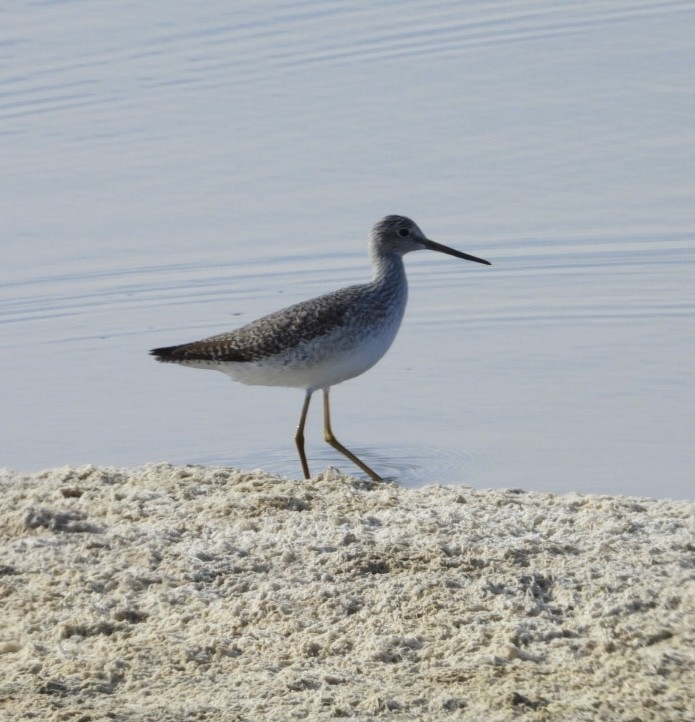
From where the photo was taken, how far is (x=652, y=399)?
29.6 feet

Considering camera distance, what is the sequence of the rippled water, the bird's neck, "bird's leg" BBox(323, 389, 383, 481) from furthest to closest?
the rippled water → the bird's neck → "bird's leg" BBox(323, 389, 383, 481)

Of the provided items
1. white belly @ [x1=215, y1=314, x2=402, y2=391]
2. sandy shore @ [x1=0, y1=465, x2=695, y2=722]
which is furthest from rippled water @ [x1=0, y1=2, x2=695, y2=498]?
sandy shore @ [x1=0, y1=465, x2=695, y2=722]

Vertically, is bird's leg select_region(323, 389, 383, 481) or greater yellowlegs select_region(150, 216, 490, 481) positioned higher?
greater yellowlegs select_region(150, 216, 490, 481)

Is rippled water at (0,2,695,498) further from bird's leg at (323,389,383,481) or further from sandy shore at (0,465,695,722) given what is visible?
sandy shore at (0,465,695,722)

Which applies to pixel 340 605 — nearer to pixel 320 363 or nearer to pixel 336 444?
pixel 320 363

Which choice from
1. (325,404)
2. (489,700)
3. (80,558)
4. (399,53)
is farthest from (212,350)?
(399,53)

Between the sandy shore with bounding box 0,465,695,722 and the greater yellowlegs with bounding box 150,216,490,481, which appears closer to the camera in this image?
the sandy shore with bounding box 0,465,695,722

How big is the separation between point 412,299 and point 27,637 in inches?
235

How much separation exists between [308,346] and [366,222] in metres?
3.70

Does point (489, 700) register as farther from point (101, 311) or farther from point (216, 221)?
point (216, 221)

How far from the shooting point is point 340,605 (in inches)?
214

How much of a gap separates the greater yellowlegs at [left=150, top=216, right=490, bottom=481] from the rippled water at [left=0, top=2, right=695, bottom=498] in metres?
0.66

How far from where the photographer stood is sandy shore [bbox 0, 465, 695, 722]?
488 centimetres

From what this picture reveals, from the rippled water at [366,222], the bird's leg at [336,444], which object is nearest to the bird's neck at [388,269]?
the bird's leg at [336,444]
